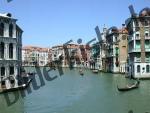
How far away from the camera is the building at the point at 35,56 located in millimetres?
116581

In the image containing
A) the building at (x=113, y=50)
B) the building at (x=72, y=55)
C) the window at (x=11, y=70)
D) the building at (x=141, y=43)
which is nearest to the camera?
the window at (x=11, y=70)

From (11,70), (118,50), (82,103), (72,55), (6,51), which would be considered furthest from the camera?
(72,55)

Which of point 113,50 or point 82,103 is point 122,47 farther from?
point 82,103

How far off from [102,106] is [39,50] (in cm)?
10244

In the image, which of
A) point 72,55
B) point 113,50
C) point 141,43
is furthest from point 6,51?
point 72,55

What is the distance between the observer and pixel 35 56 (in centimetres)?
12025

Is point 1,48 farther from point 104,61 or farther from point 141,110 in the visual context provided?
point 104,61

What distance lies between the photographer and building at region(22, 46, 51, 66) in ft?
382

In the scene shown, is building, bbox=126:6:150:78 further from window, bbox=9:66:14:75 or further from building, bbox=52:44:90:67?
building, bbox=52:44:90:67

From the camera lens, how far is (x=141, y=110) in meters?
18.9

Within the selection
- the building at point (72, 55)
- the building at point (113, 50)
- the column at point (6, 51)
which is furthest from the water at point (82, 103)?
the building at point (72, 55)

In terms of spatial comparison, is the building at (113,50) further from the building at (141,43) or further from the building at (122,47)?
the building at (141,43)

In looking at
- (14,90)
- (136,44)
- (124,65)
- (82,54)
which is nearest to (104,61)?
(124,65)

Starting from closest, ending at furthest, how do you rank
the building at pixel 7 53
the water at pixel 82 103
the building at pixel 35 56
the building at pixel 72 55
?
1. the water at pixel 82 103
2. the building at pixel 7 53
3. the building at pixel 72 55
4. the building at pixel 35 56
